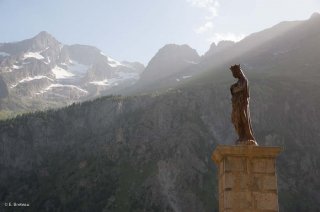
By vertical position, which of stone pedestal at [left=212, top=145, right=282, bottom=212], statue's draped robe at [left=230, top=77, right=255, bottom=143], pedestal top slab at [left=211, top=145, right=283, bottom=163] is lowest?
stone pedestal at [left=212, top=145, right=282, bottom=212]

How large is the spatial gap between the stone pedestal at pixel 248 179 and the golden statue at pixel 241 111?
0.64 meters

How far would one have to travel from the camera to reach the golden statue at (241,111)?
50.1 ft

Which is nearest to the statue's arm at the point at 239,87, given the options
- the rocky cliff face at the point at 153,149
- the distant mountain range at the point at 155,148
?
the distant mountain range at the point at 155,148

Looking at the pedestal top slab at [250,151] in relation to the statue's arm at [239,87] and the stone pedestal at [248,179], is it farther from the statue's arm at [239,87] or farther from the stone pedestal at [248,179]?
the statue's arm at [239,87]

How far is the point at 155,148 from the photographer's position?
154000mm

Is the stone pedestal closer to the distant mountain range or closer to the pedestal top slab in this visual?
the pedestal top slab

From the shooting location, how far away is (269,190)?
14289 mm

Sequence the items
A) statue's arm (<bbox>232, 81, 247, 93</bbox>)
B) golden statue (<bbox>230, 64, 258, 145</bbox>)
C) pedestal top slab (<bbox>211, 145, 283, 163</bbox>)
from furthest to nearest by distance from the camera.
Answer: statue's arm (<bbox>232, 81, 247, 93</bbox>) → golden statue (<bbox>230, 64, 258, 145</bbox>) → pedestal top slab (<bbox>211, 145, 283, 163</bbox>)

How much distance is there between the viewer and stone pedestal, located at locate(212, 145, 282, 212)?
14.1 meters

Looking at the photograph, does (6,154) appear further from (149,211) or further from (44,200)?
(149,211)

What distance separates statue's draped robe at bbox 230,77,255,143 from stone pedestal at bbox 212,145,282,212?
2.44ft

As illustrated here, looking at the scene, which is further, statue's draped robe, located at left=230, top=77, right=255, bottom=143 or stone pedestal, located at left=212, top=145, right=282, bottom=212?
statue's draped robe, located at left=230, top=77, right=255, bottom=143

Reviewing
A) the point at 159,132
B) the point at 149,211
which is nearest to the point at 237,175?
the point at 149,211

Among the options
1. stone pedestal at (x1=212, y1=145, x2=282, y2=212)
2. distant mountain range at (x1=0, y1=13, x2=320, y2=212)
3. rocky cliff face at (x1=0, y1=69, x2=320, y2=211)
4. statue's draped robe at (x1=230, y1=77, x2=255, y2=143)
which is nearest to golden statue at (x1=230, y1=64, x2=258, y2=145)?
statue's draped robe at (x1=230, y1=77, x2=255, y2=143)
